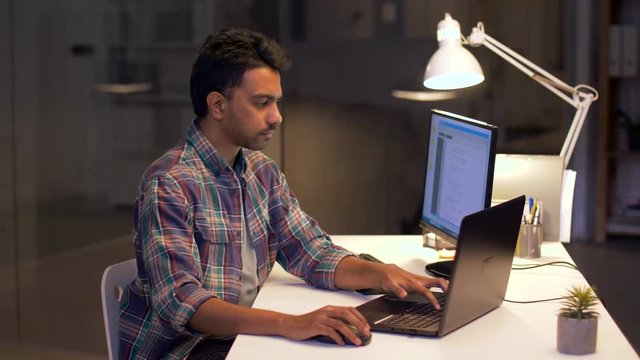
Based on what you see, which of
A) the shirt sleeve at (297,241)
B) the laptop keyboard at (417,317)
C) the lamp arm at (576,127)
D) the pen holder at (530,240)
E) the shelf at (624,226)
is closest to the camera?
the laptop keyboard at (417,317)

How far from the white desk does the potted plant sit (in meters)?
0.02

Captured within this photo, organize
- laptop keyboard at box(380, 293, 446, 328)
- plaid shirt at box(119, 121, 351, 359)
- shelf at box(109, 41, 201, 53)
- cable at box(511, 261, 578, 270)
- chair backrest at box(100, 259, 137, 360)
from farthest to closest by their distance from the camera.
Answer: shelf at box(109, 41, 201, 53)
cable at box(511, 261, 578, 270)
chair backrest at box(100, 259, 137, 360)
plaid shirt at box(119, 121, 351, 359)
laptop keyboard at box(380, 293, 446, 328)

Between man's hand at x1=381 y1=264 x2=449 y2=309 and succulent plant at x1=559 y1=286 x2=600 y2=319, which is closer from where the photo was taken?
succulent plant at x1=559 y1=286 x2=600 y2=319

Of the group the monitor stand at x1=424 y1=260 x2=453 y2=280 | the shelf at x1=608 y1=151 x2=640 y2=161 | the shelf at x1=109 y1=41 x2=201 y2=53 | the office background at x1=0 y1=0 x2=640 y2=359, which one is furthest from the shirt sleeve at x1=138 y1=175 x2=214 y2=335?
the shelf at x1=608 y1=151 x2=640 y2=161

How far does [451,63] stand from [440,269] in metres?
0.66

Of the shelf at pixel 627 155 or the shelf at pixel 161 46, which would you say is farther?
the shelf at pixel 627 155

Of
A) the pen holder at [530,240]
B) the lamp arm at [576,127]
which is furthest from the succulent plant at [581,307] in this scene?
the lamp arm at [576,127]

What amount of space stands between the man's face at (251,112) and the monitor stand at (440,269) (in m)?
0.54

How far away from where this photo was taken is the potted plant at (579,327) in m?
1.71

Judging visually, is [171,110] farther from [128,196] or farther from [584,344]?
[584,344]

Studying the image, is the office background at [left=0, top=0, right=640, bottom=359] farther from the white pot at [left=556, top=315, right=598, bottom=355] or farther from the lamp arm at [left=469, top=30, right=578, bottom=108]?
the white pot at [left=556, top=315, right=598, bottom=355]

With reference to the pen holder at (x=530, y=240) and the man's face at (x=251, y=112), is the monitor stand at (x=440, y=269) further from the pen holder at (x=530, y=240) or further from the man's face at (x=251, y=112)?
the man's face at (x=251, y=112)

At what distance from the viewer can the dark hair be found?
2.25 metres

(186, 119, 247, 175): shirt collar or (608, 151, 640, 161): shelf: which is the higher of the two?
(186, 119, 247, 175): shirt collar
